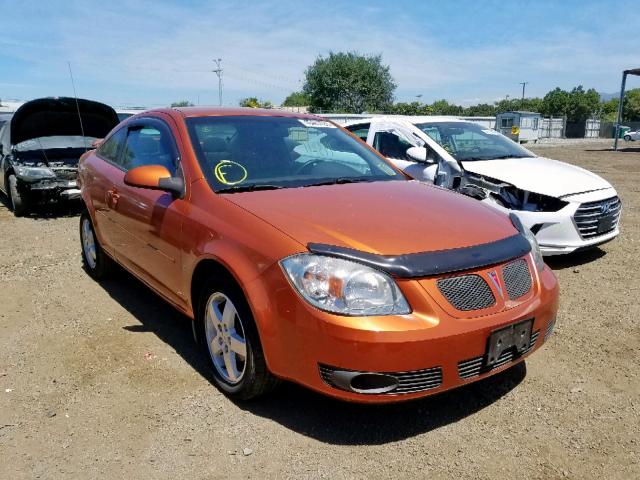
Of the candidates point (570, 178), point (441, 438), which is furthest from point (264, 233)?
point (570, 178)

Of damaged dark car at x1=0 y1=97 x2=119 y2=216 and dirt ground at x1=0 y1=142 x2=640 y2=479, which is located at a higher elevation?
damaged dark car at x1=0 y1=97 x2=119 y2=216

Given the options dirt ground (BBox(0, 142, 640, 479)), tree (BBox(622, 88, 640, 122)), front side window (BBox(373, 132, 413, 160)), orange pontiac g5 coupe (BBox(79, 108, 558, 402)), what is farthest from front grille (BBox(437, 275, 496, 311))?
tree (BBox(622, 88, 640, 122))

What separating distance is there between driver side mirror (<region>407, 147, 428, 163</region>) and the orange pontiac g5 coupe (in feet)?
7.40

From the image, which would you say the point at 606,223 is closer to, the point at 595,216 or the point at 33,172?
the point at 595,216

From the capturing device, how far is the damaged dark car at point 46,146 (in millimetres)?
8125

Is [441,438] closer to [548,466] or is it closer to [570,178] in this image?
[548,466]

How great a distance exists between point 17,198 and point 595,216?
26.5 ft

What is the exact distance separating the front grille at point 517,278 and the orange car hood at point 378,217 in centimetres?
16

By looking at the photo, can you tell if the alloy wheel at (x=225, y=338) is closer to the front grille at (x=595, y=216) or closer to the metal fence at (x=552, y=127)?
the front grille at (x=595, y=216)

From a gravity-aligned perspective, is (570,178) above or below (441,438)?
above

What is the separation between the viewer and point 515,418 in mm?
2797

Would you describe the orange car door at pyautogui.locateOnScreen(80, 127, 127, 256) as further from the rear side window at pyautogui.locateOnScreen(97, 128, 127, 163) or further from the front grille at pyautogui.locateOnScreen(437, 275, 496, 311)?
the front grille at pyautogui.locateOnScreen(437, 275, 496, 311)

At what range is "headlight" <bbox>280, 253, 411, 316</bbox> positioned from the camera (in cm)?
233

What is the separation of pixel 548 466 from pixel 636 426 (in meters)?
0.66
